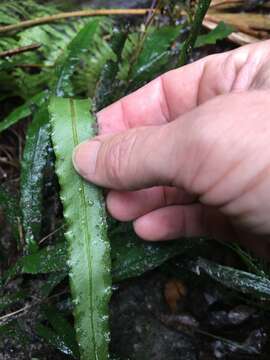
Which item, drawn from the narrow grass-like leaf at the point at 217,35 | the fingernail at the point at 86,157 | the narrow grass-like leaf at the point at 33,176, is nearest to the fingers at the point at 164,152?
the fingernail at the point at 86,157

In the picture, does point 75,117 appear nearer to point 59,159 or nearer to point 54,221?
point 59,159

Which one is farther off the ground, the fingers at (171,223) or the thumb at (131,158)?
the thumb at (131,158)

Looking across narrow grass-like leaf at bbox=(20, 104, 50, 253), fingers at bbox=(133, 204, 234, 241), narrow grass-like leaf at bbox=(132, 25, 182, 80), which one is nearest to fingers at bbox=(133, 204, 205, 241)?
fingers at bbox=(133, 204, 234, 241)

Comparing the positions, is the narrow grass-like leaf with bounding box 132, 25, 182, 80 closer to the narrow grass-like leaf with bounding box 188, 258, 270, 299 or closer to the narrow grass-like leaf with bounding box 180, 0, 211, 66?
the narrow grass-like leaf with bounding box 180, 0, 211, 66

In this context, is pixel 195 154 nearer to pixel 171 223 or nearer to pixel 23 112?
pixel 171 223

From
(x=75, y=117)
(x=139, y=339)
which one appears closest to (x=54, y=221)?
(x=139, y=339)

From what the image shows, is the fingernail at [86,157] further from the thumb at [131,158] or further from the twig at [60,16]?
the twig at [60,16]

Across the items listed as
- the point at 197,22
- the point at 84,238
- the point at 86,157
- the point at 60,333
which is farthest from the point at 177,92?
the point at 60,333
